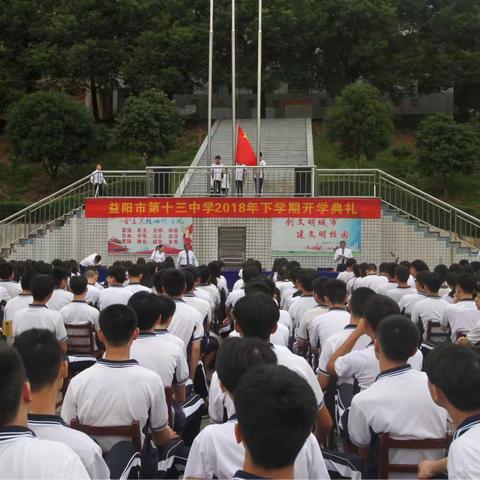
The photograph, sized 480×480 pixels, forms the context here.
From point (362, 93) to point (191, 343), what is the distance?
21.9m

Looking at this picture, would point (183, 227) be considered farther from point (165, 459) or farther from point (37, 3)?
point (37, 3)

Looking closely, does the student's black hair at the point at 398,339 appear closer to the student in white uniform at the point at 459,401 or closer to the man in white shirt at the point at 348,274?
the student in white uniform at the point at 459,401

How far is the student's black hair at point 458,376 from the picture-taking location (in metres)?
2.84

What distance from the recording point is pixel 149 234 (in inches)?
725

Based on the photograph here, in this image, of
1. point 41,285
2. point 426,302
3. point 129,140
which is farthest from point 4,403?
point 129,140

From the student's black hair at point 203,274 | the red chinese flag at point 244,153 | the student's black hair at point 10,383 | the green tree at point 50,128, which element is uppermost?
the green tree at point 50,128

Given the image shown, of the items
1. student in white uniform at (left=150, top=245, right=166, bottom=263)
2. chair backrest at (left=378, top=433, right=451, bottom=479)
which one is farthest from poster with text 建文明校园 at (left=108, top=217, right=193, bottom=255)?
chair backrest at (left=378, top=433, right=451, bottom=479)

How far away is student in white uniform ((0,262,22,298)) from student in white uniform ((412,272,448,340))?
517 cm

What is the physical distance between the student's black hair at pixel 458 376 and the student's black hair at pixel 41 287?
4459mm

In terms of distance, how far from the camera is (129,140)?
26750mm

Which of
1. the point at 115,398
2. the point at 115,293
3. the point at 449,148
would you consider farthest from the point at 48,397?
the point at 449,148

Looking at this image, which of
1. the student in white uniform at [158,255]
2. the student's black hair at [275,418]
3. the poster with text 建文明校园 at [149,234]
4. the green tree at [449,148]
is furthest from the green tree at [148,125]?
the student's black hair at [275,418]

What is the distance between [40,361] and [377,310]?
7.69 feet

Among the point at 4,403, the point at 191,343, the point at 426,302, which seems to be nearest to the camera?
the point at 4,403
